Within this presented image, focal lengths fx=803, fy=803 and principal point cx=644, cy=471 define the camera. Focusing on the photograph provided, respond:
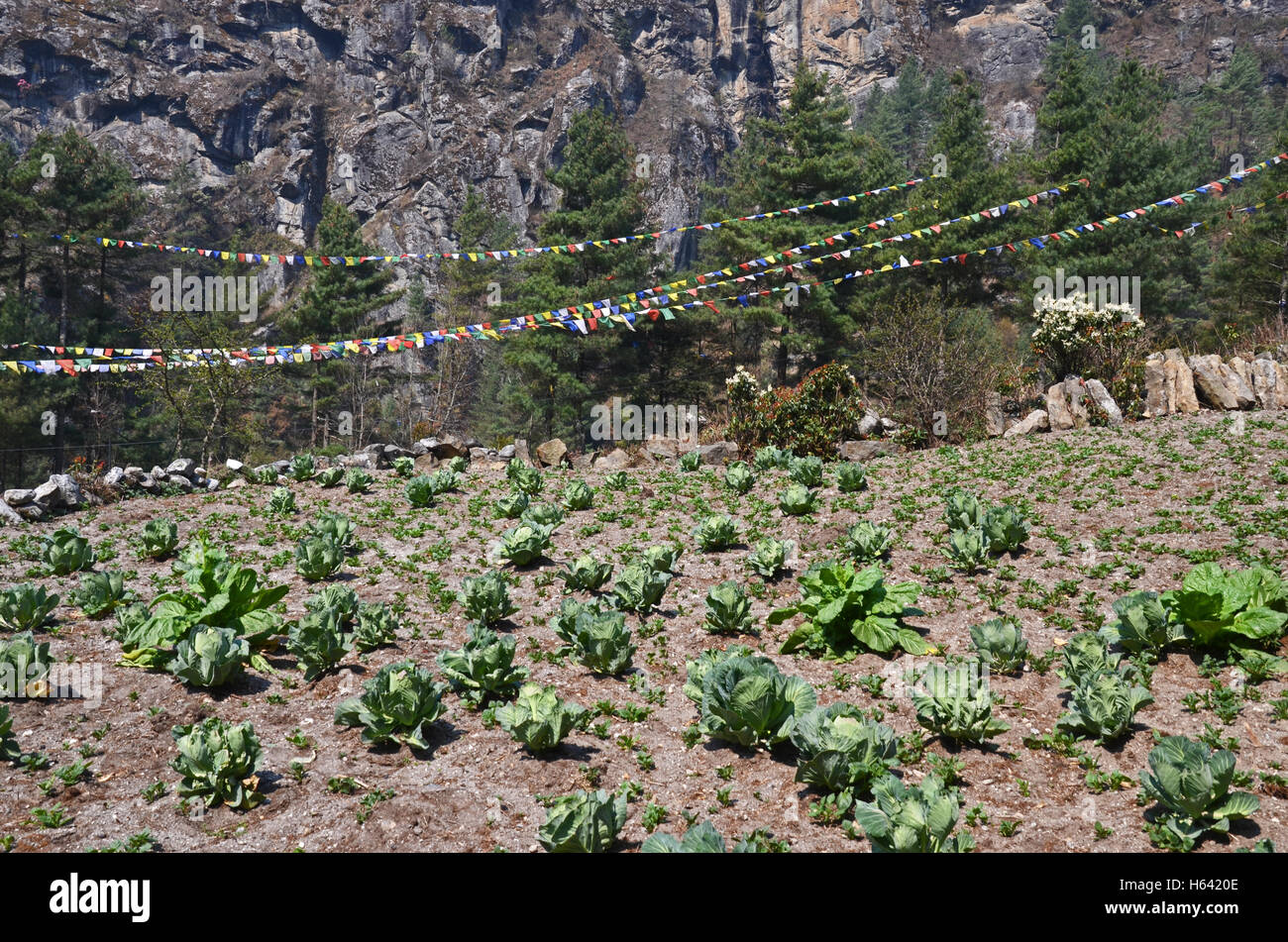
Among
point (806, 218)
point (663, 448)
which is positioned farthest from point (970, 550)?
point (806, 218)

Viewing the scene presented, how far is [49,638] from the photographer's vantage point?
6.77 metres

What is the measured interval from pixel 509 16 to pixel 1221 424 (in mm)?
106253

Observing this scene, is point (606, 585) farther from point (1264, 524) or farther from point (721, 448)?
point (721, 448)

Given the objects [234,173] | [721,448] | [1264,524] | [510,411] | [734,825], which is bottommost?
[734,825]

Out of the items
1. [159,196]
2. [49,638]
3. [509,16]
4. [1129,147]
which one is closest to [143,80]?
[159,196]

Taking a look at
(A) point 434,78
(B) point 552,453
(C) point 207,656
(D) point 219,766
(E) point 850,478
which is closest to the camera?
(D) point 219,766

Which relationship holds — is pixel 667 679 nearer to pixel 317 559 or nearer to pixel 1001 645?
pixel 1001 645

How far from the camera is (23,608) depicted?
22.3 feet

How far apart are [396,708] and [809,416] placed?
10.8 m

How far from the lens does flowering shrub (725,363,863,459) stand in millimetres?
14289

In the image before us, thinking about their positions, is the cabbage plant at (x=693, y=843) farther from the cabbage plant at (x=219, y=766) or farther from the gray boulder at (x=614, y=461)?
the gray boulder at (x=614, y=461)

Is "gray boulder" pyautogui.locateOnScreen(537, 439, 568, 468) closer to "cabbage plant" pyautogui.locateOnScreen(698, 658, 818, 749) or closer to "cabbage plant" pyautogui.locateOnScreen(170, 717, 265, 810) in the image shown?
"cabbage plant" pyautogui.locateOnScreen(698, 658, 818, 749)

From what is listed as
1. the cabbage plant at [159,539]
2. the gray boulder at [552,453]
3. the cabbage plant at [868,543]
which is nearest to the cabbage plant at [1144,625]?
the cabbage plant at [868,543]

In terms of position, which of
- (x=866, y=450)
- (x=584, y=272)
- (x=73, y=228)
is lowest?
(x=866, y=450)
